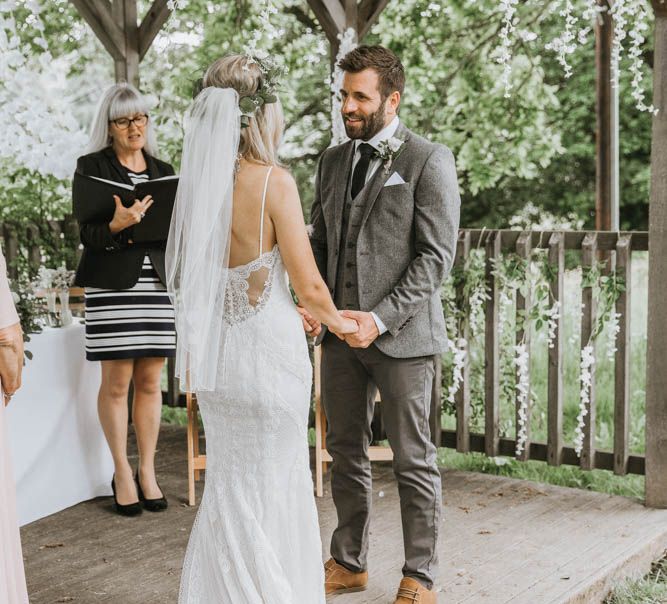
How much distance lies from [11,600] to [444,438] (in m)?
2.79

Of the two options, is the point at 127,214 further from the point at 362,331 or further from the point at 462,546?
the point at 462,546

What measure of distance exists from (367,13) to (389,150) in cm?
216

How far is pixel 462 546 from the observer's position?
3.76 m

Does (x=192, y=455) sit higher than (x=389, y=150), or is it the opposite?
(x=389, y=150)

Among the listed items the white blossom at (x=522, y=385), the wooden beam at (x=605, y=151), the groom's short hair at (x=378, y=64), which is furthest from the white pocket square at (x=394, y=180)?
the wooden beam at (x=605, y=151)

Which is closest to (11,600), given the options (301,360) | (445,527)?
(301,360)

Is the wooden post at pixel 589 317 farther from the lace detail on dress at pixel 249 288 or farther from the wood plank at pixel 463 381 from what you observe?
the lace detail on dress at pixel 249 288

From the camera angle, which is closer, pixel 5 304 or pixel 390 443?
pixel 5 304

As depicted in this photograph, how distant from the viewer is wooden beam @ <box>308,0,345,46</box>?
4775 mm

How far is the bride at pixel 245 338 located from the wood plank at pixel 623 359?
2093 millimetres

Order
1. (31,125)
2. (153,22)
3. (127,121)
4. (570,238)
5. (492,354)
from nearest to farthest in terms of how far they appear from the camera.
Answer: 1. (127,121)
2. (570,238)
3. (492,354)
4. (153,22)
5. (31,125)

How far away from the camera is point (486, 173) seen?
9297mm

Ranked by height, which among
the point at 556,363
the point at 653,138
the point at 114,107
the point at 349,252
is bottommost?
the point at 556,363

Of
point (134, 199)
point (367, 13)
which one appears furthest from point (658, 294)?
point (134, 199)
